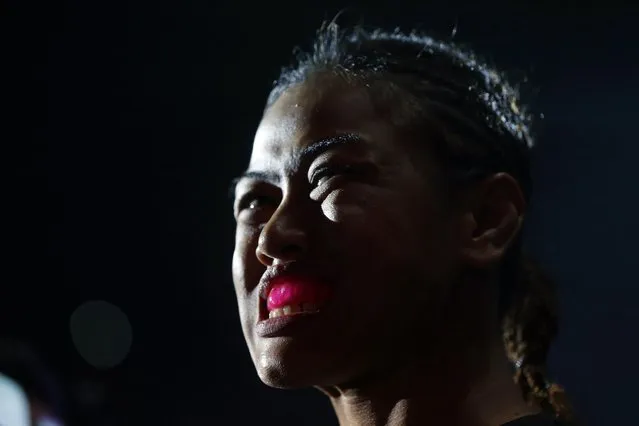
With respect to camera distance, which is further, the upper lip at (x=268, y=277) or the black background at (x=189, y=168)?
the black background at (x=189, y=168)

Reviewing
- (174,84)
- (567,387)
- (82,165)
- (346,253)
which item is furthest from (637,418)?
(82,165)

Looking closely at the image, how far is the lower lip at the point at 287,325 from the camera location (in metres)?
0.90

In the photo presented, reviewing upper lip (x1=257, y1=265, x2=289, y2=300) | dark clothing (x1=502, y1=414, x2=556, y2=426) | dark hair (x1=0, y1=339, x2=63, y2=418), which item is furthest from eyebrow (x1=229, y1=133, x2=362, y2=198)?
dark hair (x1=0, y1=339, x2=63, y2=418)

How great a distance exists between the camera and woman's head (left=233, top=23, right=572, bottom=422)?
0.90 metres

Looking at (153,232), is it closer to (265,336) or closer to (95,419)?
(95,419)

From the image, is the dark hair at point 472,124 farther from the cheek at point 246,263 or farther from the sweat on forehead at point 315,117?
the cheek at point 246,263

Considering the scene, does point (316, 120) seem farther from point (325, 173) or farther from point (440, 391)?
point (440, 391)

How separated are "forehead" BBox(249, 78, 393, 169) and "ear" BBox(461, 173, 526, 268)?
0.39ft

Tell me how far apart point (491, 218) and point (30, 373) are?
1285 mm

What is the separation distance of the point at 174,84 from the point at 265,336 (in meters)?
1.04


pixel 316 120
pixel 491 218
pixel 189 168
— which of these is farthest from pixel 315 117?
pixel 189 168

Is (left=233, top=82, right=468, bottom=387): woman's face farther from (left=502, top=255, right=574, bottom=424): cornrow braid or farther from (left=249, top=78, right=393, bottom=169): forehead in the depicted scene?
(left=502, top=255, right=574, bottom=424): cornrow braid

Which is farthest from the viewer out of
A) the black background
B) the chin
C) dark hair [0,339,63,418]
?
dark hair [0,339,63,418]

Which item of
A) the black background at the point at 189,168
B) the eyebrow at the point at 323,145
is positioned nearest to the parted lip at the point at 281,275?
the eyebrow at the point at 323,145
